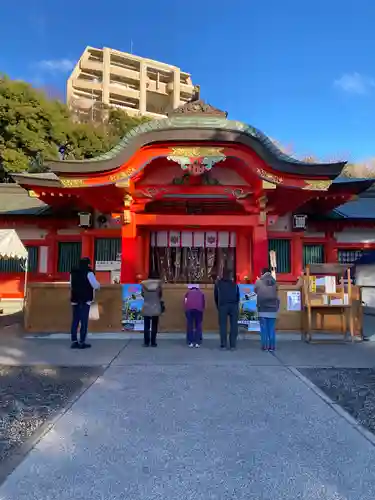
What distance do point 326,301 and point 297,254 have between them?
4770 mm

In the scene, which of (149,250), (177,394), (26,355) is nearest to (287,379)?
(177,394)

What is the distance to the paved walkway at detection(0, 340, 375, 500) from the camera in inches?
105

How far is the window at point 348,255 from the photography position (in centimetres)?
1438

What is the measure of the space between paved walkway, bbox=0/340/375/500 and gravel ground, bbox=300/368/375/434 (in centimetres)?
25

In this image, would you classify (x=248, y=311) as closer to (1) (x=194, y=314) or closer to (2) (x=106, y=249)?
(1) (x=194, y=314)

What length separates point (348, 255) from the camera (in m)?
14.4

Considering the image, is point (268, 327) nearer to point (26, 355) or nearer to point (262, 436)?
point (262, 436)

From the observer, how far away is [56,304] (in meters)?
9.30

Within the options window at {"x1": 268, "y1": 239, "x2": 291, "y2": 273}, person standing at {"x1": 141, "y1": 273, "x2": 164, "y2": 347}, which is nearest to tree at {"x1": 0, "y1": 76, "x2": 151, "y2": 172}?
window at {"x1": 268, "y1": 239, "x2": 291, "y2": 273}

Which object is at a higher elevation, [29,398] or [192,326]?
[192,326]

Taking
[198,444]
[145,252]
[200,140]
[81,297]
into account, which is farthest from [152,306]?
[145,252]

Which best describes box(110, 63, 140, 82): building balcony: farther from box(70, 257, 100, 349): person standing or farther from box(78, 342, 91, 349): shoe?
box(78, 342, 91, 349): shoe

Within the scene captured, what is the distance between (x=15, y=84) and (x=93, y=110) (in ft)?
61.8

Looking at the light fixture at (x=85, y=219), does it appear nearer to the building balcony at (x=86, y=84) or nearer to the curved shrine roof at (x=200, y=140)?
the curved shrine roof at (x=200, y=140)
